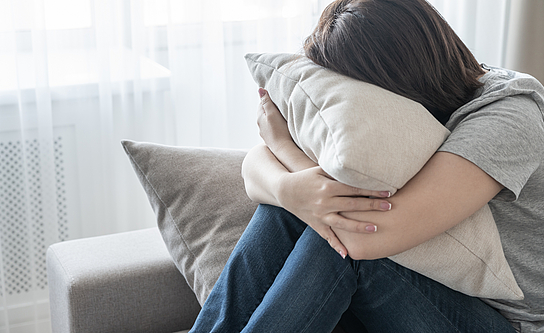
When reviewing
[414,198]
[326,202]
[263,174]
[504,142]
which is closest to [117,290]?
[263,174]

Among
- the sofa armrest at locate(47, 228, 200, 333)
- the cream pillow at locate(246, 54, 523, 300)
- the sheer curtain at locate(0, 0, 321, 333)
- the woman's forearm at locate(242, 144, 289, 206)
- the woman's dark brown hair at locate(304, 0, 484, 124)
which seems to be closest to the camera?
the cream pillow at locate(246, 54, 523, 300)

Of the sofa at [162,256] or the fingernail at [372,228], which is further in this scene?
the sofa at [162,256]

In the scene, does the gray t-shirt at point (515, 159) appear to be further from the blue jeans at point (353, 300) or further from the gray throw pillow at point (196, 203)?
the gray throw pillow at point (196, 203)

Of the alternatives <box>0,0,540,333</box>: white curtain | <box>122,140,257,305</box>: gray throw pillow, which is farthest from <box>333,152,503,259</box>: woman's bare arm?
<box>0,0,540,333</box>: white curtain

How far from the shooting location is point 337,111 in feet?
2.56

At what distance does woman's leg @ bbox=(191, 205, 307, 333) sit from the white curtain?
0.84m

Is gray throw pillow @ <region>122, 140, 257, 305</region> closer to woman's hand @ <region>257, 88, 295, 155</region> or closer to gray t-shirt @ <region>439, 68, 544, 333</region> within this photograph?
→ woman's hand @ <region>257, 88, 295, 155</region>

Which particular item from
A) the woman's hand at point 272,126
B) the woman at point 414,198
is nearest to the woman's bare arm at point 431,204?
the woman at point 414,198

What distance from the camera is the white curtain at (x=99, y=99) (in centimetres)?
157

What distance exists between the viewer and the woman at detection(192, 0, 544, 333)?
0.79 m

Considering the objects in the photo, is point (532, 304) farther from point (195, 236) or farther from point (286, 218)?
point (195, 236)

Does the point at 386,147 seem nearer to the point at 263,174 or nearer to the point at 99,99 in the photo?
the point at 263,174

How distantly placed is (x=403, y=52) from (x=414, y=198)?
0.24 metres

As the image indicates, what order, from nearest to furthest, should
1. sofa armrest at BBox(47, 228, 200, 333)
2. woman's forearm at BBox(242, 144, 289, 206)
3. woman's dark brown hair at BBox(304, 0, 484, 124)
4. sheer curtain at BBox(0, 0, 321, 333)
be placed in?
woman's dark brown hair at BBox(304, 0, 484, 124) < woman's forearm at BBox(242, 144, 289, 206) < sofa armrest at BBox(47, 228, 200, 333) < sheer curtain at BBox(0, 0, 321, 333)
